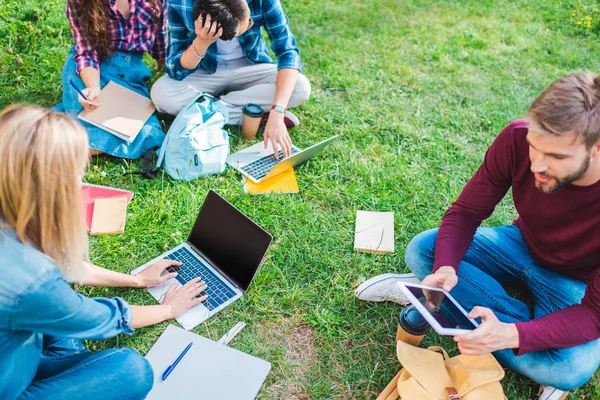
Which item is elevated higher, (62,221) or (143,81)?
(62,221)

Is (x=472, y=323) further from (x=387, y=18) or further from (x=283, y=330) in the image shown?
(x=387, y=18)

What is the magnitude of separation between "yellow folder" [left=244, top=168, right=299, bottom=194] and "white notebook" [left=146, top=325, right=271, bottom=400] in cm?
114

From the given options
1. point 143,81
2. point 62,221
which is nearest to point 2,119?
point 62,221

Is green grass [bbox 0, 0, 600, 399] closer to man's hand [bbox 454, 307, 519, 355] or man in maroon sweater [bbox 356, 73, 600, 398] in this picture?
man in maroon sweater [bbox 356, 73, 600, 398]

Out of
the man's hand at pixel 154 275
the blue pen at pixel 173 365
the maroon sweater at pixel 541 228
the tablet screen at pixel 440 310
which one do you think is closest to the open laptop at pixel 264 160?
the man's hand at pixel 154 275

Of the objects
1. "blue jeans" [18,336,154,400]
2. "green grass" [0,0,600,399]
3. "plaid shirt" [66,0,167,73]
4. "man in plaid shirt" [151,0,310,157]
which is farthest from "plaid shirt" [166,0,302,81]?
"blue jeans" [18,336,154,400]

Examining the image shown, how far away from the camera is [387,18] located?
5395mm

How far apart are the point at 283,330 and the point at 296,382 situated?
0.95ft

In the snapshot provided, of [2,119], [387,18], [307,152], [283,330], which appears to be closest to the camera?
[2,119]

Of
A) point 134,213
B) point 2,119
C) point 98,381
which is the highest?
point 2,119

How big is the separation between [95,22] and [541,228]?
118 inches

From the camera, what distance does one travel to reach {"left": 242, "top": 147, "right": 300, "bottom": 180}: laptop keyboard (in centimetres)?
338

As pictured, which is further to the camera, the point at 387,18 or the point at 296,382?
the point at 387,18

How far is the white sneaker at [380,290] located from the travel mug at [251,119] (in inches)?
57.9
